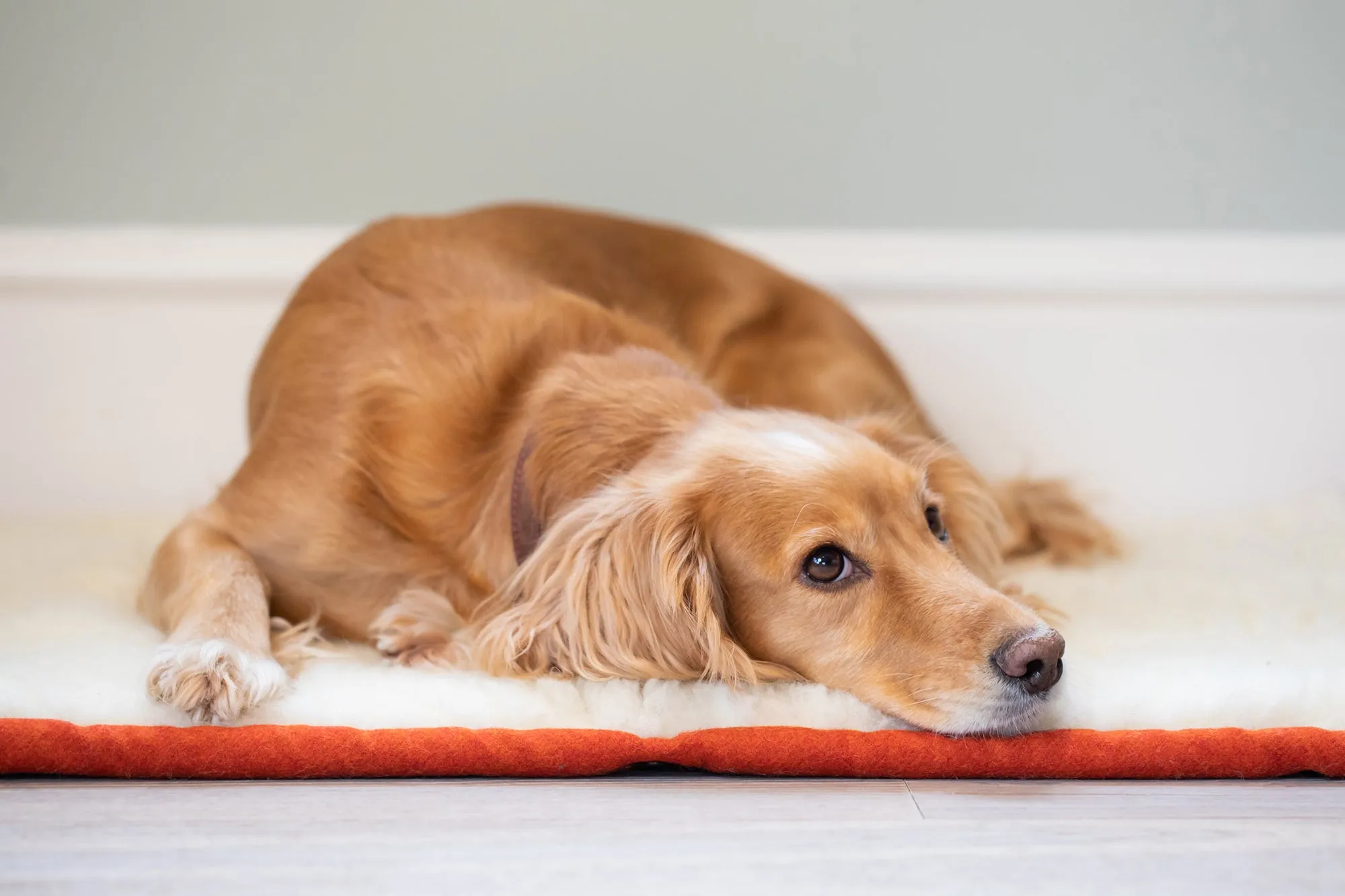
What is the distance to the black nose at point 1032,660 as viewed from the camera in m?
1.38

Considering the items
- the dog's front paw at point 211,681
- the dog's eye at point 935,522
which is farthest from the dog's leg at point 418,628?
the dog's eye at point 935,522

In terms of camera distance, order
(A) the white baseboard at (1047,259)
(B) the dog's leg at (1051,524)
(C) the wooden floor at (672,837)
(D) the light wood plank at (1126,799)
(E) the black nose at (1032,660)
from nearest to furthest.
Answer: (C) the wooden floor at (672,837) → (D) the light wood plank at (1126,799) → (E) the black nose at (1032,660) → (B) the dog's leg at (1051,524) → (A) the white baseboard at (1047,259)

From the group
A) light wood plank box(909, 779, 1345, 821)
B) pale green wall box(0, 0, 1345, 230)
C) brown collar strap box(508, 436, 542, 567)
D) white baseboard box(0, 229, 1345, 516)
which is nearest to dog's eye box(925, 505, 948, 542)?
light wood plank box(909, 779, 1345, 821)

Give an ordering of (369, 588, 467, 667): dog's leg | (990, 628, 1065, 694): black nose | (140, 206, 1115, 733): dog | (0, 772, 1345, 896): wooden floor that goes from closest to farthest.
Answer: (0, 772, 1345, 896): wooden floor, (990, 628, 1065, 694): black nose, (140, 206, 1115, 733): dog, (369, 588, 467, 667): dog's leg

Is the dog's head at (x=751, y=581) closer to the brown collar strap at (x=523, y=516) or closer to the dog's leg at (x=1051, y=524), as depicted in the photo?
the brown collar strap at (x=523, y=516)

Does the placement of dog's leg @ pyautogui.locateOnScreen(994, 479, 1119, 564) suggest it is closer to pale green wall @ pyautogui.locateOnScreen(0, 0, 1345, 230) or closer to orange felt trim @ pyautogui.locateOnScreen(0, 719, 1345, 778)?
pale green wall @ pyautogui.locateOnScreen(0, 0, 1345, 230)

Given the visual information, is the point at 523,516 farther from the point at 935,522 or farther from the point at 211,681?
the point at 935,522

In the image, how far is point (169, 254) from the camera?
2.58 m

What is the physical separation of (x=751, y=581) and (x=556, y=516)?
11.6 inches

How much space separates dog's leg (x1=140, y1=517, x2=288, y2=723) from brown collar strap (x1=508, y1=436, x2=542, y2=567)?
1.20ft

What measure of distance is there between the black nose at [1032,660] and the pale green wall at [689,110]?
1.55 meters

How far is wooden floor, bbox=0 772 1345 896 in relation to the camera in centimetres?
105

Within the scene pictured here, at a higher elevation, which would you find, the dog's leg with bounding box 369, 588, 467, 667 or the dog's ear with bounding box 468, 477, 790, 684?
the dog's ear with bounding box 468, 477, 790, 684

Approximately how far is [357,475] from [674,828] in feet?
2.74
